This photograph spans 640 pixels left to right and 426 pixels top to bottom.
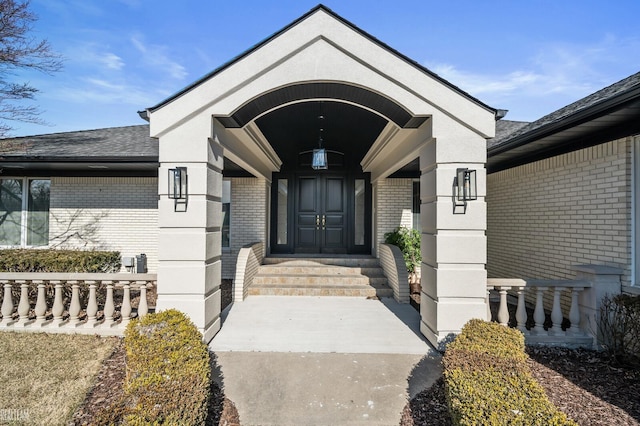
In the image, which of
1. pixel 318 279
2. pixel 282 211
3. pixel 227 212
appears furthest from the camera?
pixel 282 211

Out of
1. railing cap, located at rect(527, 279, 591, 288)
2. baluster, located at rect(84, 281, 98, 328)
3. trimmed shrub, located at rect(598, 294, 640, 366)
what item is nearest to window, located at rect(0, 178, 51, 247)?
baluster, located at rect(84, 281, 98, 328)

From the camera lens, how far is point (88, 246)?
9117 mm

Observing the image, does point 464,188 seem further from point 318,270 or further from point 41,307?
point 41,307

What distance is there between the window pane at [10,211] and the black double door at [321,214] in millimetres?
7882

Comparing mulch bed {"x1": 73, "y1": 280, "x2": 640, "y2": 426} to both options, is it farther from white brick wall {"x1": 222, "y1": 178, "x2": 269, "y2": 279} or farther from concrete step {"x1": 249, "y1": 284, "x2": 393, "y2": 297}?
white brick wall {"x1": 222, "y1": 178, "x2": 269, "y2": 279}

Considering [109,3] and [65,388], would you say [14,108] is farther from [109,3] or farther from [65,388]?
[65,388]

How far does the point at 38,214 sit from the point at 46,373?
7.35m

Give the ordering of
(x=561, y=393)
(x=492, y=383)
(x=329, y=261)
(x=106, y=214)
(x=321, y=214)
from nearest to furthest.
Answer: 1. (x=492, y=383)
2. (x=561, y=393)
3. (x=329, y=261)
4. (x=106, y=214)
5. (x=321, y=214)

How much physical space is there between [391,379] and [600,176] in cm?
470

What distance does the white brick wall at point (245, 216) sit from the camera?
927 centimetres

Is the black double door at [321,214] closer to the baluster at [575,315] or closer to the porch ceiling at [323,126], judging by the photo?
the porch ceiling at [323,126]

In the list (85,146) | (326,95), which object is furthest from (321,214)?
(85,146)

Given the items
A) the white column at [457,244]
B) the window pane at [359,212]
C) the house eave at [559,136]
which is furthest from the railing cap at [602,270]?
the window pane at [359,212]

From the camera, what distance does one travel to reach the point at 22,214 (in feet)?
29.7
